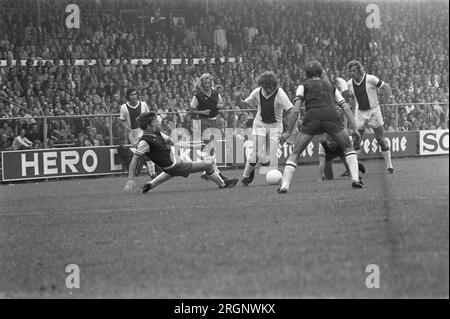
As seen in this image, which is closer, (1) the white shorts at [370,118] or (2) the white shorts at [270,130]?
(2) the white shorts at [270,130]

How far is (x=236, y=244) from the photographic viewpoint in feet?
30.2

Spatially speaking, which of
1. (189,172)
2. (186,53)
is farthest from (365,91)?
(186,53)

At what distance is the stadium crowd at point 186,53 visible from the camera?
23.5 meters

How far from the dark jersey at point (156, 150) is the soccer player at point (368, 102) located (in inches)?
177

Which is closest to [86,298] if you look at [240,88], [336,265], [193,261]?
[193,261]

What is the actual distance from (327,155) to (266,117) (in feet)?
4.02

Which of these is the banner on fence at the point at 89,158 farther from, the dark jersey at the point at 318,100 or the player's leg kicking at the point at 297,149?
the dark jersey at the point at 318,100

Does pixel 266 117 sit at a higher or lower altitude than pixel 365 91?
lower

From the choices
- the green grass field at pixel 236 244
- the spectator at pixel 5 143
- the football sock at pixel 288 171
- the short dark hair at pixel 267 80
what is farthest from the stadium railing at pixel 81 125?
the football sock at pixel 288 171

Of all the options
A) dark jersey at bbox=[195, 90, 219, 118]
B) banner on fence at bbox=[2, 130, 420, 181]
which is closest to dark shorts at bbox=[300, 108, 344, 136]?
banner on fence at bbox=[2, 130, 420, 181]

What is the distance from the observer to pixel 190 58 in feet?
86.1

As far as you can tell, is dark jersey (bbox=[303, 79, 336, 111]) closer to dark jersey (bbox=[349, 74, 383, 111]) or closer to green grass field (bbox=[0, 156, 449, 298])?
green grass field (bbox=[0, 156, 449, 298])

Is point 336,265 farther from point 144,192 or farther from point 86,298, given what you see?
point 144,192

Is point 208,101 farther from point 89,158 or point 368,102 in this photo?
point 89,158
